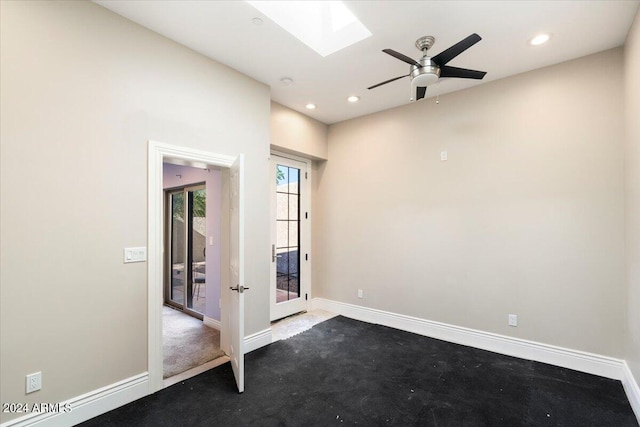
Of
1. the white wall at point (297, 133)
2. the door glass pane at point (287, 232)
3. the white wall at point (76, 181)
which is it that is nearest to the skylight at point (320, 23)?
the white wall at point (76, 181)

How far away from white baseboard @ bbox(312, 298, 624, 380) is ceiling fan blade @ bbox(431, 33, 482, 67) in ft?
9.91

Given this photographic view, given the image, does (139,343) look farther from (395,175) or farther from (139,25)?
(395,175)

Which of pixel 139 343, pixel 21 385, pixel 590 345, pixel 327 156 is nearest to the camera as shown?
pixel 21 385

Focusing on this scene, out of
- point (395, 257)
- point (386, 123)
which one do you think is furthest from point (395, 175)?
point (395, 257)

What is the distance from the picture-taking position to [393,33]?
Answer: 259 cm

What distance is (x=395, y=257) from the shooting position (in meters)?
4.27

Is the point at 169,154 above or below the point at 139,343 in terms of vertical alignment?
above

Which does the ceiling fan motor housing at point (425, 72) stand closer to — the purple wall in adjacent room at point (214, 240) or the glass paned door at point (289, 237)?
the glass paned door at point (289, 237)

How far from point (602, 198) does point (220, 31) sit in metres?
3.90

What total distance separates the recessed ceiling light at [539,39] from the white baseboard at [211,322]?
4.72m

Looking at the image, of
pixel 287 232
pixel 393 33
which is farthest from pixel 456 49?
pixel 287 232

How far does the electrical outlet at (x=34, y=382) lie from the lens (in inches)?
78.0

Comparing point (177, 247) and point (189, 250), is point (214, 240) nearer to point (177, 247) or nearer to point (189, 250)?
point (189, 250)

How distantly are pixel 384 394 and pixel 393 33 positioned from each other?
10.4 feet
